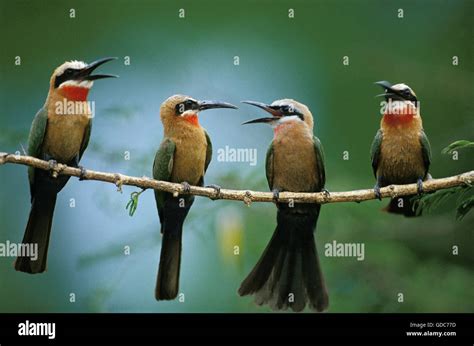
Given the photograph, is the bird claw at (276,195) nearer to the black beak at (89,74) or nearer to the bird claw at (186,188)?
the bird claw at (186,188)

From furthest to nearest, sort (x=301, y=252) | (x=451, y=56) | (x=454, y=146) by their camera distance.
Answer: (x=451, y=56) → (x=301, y=252) → (x=454, y=146)

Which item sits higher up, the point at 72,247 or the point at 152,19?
the point at 152,19

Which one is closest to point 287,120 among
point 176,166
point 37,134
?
point 176,166

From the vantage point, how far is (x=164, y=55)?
613cm

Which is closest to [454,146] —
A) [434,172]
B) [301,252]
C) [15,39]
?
[434,172]

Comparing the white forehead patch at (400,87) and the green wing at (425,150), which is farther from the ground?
the white forehead patch at (400,87)

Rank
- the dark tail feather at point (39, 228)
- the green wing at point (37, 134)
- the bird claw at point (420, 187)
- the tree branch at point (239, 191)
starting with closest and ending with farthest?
1. the tree branch at point (239, 191)
2. the bird claw at point (420, 187)
3. the green wing at point (37, 134)
4. the dark tail feather at point (39, 228)

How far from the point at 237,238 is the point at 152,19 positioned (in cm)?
204

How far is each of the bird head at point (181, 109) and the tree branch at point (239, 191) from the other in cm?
57

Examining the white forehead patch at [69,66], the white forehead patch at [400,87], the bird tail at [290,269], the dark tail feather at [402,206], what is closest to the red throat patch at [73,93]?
the white forehead patch at [69,66]

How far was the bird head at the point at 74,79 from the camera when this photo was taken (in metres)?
5.68
